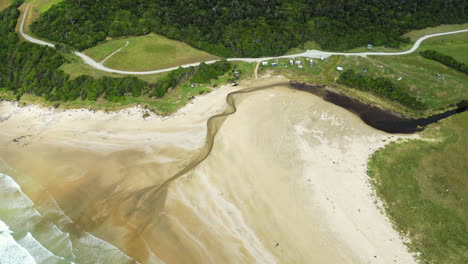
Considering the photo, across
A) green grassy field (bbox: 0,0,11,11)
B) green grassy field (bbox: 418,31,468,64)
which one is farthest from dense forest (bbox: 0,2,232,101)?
green grassy field (bbox: 418,31,468,64)

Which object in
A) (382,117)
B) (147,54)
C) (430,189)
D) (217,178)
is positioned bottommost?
(430,189)

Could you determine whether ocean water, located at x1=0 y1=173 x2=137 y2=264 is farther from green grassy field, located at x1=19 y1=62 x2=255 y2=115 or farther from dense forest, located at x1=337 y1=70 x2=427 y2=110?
dense forest, located at x1=337 y1=70 x2=427 y2=110

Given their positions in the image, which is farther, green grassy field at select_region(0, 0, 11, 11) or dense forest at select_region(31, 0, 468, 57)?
green grassy field at select_region(0, 0, 11, 11)

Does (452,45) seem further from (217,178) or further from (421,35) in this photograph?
(217,178)

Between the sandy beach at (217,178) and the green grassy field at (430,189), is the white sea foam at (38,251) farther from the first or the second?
the green grassy field at (430,189)

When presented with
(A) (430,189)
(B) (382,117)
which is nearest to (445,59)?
(B) (382,117)

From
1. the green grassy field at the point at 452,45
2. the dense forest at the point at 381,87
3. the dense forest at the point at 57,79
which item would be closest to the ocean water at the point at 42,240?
the dense forest at the point at 57,79

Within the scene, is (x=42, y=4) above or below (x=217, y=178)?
above
